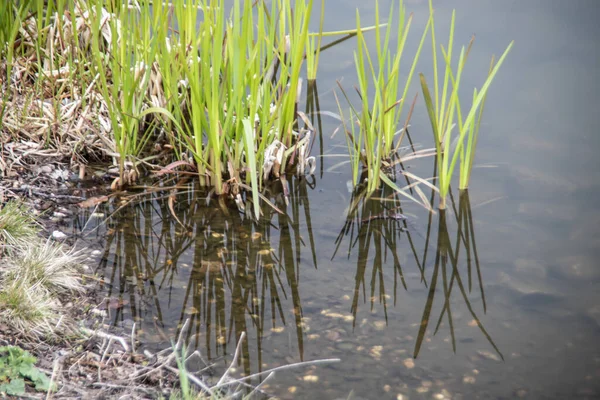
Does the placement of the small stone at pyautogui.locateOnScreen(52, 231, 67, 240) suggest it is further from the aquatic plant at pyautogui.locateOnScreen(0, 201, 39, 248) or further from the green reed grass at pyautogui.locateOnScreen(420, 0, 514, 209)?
the green reed grass at pyautogui.locateOnScreen(420, 0, 514, 209)

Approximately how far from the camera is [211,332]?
6.40 feet

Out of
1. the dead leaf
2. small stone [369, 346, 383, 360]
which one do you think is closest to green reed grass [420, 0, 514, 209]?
small stone [369, 346, 383, 360]

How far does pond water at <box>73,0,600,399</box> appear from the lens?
6.05ft

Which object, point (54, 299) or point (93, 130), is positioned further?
point (93, 130)

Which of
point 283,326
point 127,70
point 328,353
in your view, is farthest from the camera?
point 127,70

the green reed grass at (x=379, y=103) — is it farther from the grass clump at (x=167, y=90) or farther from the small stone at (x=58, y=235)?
the small stone at (x=58, y=235)

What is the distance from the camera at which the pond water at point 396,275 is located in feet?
6.05

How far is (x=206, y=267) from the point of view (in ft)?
7.38

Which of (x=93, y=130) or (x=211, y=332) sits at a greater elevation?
(x=93, y=130)

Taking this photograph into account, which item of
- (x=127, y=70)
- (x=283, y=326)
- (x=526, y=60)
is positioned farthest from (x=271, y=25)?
(x=526, y=60)

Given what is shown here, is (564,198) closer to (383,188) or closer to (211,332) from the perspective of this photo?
(383,188)

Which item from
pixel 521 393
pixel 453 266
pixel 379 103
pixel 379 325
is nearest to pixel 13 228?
pixel 379 325

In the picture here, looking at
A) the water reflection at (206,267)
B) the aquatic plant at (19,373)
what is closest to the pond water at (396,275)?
the water reflection at (206,267)

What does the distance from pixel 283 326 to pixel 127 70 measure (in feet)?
3.96
